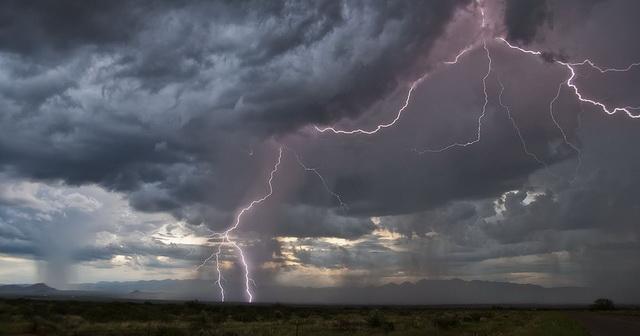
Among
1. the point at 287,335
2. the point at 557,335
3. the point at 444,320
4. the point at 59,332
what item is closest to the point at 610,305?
the point at 444,320

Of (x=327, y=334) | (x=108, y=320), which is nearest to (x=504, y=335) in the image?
(x=327, y=334)

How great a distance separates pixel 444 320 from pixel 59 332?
31.7 meters

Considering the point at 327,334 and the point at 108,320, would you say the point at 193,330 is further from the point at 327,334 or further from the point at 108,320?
the point at 108,320

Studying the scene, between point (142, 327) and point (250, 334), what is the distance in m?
10.3

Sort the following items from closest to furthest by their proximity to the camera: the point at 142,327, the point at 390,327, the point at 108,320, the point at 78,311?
the point at 142,327, the point at 390,327, the point at 108,320, the point at 78,311

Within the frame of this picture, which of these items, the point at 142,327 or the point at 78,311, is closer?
the point at 142,327

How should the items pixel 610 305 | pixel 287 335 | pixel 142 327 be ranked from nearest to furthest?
pixel 287 335, pixel 142 327, pixel 610 305

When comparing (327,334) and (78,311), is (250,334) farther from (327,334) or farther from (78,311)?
(78,311)

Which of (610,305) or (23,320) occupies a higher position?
(23,320)

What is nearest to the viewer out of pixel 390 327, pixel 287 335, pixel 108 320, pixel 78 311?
pixel 287 335

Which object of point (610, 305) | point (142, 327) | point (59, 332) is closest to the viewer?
point (59, 332)

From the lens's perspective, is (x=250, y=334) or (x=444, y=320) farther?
(x=444, y=320)

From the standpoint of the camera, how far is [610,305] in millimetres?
146000

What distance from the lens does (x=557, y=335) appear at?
1427 inches
